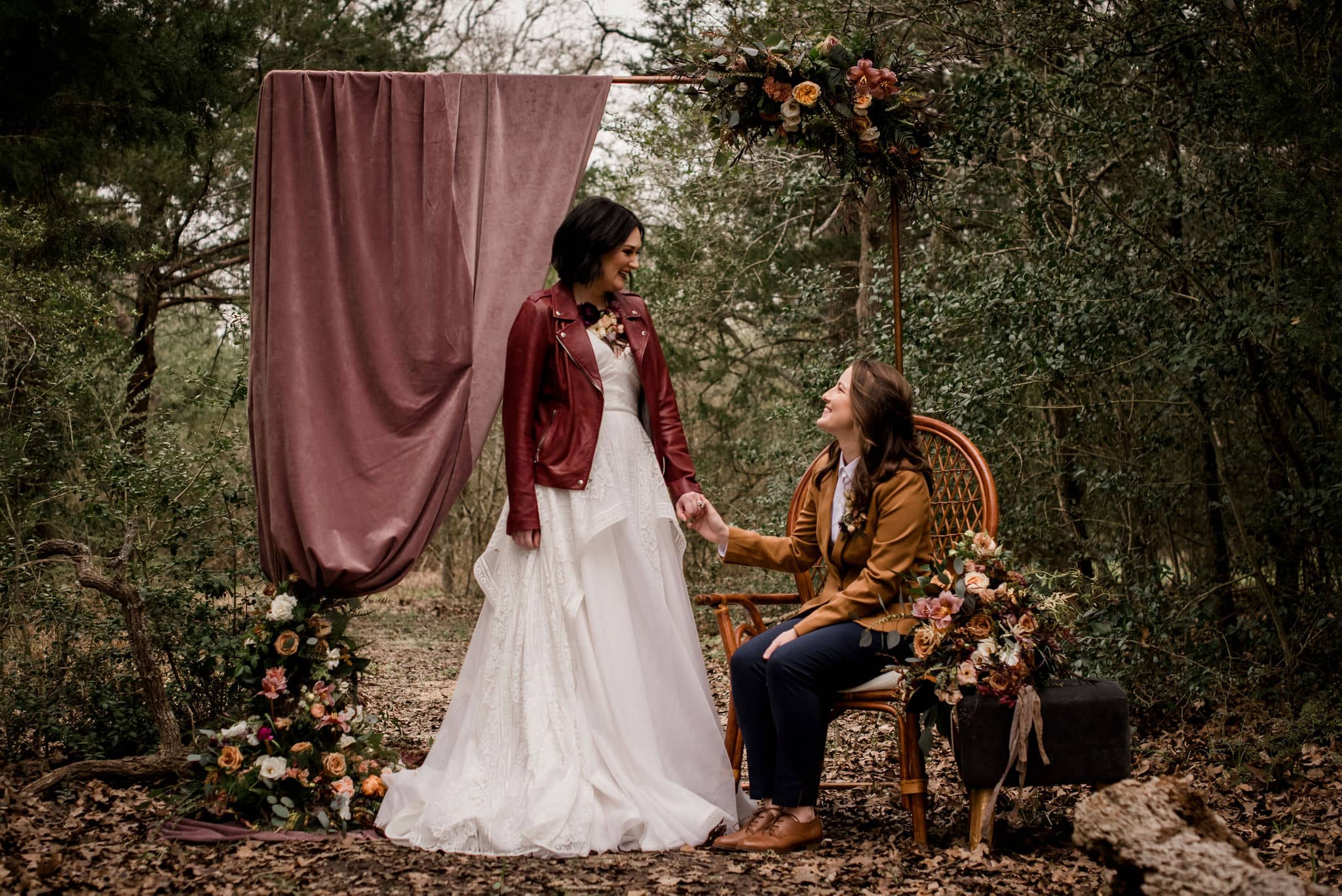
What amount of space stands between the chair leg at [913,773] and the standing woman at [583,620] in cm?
52

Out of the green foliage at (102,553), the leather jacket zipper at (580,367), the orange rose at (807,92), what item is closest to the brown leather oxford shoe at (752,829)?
the leather jacket zipper at (580,367)

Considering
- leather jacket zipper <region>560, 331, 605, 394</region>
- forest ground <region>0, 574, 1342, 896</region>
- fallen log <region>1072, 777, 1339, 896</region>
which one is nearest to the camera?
fallen log <region>1072, 777, 1339, 896</region>

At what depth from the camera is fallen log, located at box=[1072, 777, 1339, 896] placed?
6.93ft

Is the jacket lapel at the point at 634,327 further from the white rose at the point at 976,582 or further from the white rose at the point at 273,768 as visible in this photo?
the white rose at the point at 273,768

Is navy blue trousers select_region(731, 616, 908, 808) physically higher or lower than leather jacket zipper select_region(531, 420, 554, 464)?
lower

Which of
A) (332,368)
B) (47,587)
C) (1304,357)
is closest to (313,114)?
(332,368)

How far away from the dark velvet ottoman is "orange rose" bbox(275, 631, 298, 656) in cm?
193

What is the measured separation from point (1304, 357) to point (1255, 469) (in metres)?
1.34

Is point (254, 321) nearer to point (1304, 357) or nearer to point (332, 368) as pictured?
point (332, 368)

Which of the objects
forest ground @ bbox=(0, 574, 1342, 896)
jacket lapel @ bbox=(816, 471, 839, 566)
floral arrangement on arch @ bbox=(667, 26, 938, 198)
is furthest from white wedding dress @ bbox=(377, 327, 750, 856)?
floral arrangement on arch @ bbox=(667, 26, 938, 198)

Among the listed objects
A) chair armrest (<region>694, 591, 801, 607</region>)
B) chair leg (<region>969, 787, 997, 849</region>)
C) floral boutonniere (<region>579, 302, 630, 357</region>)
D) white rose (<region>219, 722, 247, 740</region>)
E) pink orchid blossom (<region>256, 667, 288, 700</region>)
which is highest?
floral boutonniere (<region>579, 302, 630, 357</region>)

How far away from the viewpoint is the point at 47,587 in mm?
3850

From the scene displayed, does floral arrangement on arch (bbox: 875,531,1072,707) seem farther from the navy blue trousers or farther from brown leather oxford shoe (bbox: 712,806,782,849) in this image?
brown leather oxford shoe (bbox: 712,806,782,849)

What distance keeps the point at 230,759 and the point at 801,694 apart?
165cm
